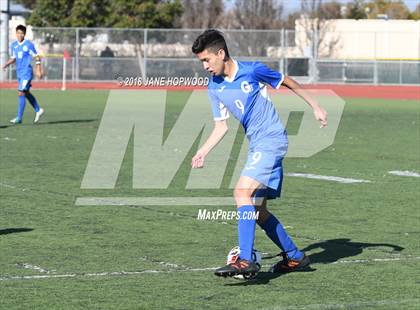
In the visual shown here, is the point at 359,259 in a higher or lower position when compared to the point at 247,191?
lower

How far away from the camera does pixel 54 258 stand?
9477mm

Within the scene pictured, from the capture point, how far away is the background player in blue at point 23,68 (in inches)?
976

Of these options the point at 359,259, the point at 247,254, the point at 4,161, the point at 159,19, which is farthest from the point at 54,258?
the point at 159,19

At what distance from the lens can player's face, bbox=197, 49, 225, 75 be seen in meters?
8.35

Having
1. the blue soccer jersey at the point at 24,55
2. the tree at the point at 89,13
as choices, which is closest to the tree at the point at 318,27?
the tree at the point at 89,13

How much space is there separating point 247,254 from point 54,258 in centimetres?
195

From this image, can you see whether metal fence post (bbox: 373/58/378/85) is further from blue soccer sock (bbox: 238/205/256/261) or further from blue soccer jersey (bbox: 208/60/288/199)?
blue soccer sock (bbox: 238/205/256/261)

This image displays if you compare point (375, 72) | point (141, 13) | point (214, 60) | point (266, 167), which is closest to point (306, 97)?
point (266, 167)

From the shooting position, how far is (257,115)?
8.59 meters

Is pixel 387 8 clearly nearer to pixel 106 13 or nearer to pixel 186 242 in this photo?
pixel 106 13

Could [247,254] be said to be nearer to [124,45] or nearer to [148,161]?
[148,161]

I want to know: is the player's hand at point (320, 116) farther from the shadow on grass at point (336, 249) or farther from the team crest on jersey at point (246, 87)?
the shadow on grass at point (336, 249)

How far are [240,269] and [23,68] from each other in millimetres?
17859

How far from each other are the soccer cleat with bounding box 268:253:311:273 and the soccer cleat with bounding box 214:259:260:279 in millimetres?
Answer: 584
